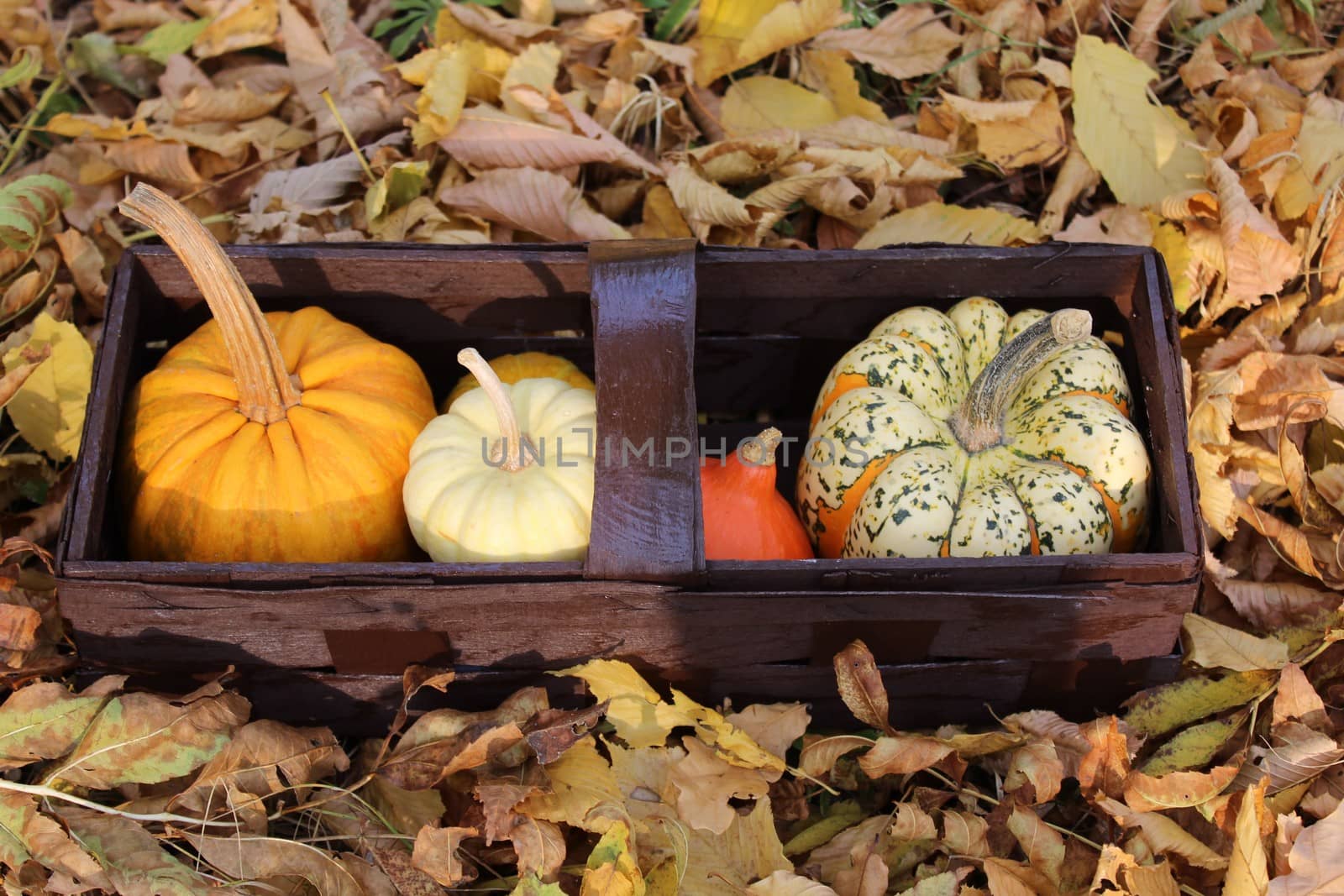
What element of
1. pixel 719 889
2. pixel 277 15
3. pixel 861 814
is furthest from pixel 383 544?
pixel 277 15

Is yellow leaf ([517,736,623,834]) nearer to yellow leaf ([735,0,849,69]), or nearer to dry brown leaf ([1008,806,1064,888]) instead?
dry brown leaf ([1008,806,1064,888])

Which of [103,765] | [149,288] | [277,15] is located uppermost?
[277,15]

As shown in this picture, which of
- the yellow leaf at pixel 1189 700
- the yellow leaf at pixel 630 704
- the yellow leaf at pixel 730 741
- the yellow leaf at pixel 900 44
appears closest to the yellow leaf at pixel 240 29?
the yellow leaf at pixel 900 44

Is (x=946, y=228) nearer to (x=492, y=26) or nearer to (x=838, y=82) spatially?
(x=838, y=82)

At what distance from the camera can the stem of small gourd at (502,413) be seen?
5.85 ft

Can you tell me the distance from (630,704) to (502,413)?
Result: 20.0 inches

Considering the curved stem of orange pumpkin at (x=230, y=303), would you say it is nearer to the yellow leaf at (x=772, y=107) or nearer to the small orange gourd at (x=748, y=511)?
the small orange gourd at (x=748, y=511)

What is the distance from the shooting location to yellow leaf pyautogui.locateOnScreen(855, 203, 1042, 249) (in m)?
2.52

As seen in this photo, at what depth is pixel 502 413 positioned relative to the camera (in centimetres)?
185

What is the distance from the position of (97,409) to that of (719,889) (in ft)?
4.02

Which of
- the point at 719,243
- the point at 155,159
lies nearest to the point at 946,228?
the point at 719,243

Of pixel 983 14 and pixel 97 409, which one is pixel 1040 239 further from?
pixel 97 409

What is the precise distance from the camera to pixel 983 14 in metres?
2.95

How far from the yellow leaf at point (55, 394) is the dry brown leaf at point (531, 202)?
828 mm
